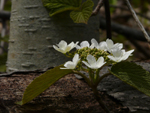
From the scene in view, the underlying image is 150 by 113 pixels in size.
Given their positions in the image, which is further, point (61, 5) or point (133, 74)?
point (61, 5)

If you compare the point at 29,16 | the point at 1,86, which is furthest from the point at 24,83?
the point at 29,16

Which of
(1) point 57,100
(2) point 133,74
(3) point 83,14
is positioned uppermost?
(3) point 83,14

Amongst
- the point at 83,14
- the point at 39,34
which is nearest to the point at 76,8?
the point at 83,14

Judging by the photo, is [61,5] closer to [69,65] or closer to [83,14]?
[83,14]

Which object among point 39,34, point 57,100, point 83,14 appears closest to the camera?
point 57,100

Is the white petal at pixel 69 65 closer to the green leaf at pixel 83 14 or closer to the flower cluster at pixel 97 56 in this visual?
the flower cluster at pixel 97 56

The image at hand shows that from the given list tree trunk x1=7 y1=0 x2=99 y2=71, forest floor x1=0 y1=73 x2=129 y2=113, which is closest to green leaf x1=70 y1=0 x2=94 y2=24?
tree trunk x1=7 y1=0 x2=99 y2=71

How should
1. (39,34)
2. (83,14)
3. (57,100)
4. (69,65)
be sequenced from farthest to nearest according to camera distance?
(39,34) → (83,14) → (57,100) → (69,65)

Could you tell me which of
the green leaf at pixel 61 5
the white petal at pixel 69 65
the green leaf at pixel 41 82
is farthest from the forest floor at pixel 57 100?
the green leaf at pixel 61 5

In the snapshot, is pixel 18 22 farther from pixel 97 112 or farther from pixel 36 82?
pixel 97 112

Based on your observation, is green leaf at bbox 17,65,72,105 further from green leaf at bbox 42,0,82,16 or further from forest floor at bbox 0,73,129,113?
green leaf at bbox 42,0,82,16
